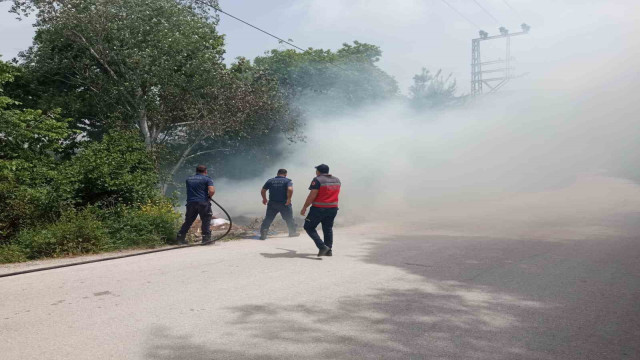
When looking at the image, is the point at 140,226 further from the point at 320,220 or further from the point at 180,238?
the point at 320,220

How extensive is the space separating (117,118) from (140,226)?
10.0 metres

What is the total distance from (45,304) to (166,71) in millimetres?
13978

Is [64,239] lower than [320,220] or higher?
lower

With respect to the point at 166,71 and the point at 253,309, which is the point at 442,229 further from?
the point at 166,71

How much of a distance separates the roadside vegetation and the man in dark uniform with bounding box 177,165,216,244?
605 millimetres

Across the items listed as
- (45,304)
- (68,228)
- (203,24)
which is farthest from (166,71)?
(45,304)

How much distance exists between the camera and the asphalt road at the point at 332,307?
405cm

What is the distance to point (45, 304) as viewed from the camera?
17.4ft

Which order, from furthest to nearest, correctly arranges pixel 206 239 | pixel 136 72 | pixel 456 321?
1. pixel 136 72
2. pixel 206 239
3. pixel 456 321

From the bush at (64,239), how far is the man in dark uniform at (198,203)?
58.8 inches

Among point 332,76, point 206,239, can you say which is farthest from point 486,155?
point 206,239

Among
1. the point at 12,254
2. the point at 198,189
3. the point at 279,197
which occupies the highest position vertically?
the point at 198,189

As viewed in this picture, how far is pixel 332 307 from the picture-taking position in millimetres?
5184

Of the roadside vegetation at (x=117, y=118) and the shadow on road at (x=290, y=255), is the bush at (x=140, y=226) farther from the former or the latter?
the shadow on road at (x=290, y=255)
